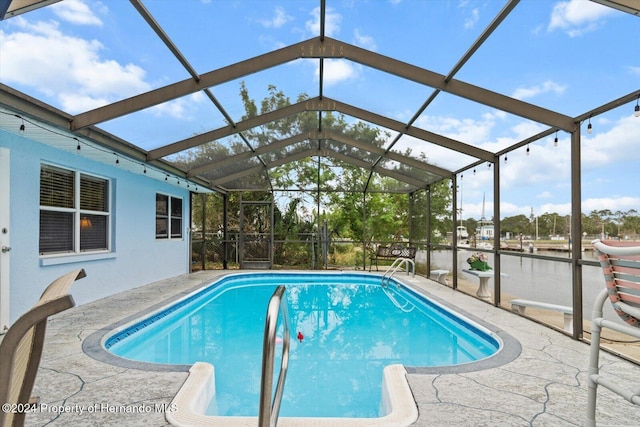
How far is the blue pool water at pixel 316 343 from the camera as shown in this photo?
3332mm

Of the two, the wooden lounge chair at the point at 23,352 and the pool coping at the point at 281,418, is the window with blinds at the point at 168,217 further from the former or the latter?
the wooden lounge chair at the point at 23,352

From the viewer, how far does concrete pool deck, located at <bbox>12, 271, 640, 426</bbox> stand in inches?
93.1

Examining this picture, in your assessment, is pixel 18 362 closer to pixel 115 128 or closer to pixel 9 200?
pixel 9 200

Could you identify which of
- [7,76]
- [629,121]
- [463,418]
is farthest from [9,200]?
[629,121]

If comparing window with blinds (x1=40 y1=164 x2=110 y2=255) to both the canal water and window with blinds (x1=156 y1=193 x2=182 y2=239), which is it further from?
the canal water

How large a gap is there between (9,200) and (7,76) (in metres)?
1.52

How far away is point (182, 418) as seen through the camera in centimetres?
232

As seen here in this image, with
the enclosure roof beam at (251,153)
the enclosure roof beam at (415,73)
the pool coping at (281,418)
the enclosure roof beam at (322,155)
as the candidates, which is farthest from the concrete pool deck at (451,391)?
the enclosure roof beam at (322,155)

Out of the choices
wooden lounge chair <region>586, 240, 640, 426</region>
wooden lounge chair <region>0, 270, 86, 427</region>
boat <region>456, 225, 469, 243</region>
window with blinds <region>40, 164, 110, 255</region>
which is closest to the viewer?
wooden lounge chair <region>0, 270, 86, 427</region>

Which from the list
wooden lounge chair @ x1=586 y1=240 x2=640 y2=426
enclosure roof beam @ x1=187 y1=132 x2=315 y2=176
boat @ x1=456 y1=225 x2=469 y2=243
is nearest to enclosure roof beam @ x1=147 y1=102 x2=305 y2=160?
enclosure roof beam @ x1=187 y1=132 x2=315 y2=176

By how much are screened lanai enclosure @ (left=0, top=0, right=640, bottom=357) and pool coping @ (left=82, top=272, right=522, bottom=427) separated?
4.60 ft

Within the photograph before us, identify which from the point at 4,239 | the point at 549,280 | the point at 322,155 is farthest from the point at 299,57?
the point at 322,155

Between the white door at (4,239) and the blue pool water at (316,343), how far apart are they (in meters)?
1.19

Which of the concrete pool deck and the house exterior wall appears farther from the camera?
the house exterior wall
